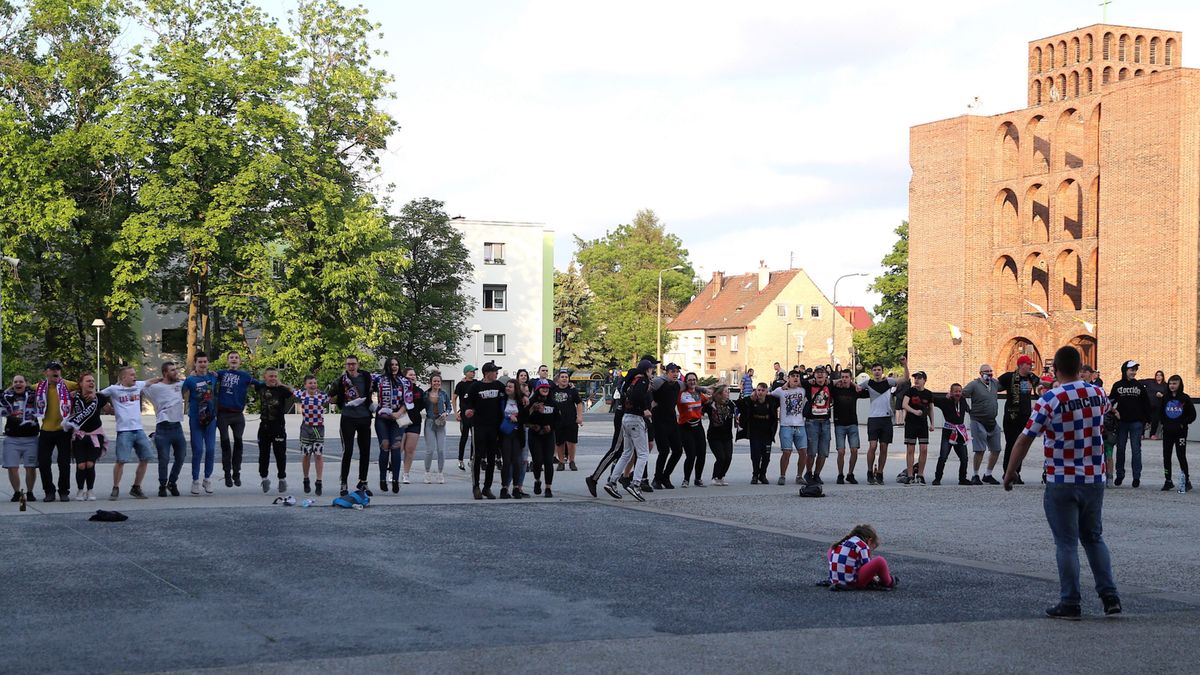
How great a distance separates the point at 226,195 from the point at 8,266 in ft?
27.8

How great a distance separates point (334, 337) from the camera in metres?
50.9

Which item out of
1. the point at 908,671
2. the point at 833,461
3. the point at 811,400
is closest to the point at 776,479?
the point at 811,400

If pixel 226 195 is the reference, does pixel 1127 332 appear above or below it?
below

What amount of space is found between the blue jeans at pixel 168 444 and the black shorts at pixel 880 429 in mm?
9797

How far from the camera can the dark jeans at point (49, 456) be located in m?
16.0

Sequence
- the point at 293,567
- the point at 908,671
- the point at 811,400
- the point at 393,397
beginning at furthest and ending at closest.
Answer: the point at 811,400, the point at 393,397, the point at 293,567, the point at 908,671

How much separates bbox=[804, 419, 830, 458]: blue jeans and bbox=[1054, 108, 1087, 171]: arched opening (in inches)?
1712

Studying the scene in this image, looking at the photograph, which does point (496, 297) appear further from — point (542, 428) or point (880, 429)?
point (542, 428)

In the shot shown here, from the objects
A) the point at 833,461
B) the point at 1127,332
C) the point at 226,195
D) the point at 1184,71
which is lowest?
the point at 833,461

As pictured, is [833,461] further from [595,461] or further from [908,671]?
[908,671]

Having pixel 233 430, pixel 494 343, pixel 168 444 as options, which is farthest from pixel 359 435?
pixel 494 343

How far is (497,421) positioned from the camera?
16.6 metres

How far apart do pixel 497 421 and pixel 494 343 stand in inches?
2545

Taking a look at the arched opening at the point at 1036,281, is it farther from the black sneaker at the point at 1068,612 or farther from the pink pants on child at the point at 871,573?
the black sneaker at the point at 1068,612
